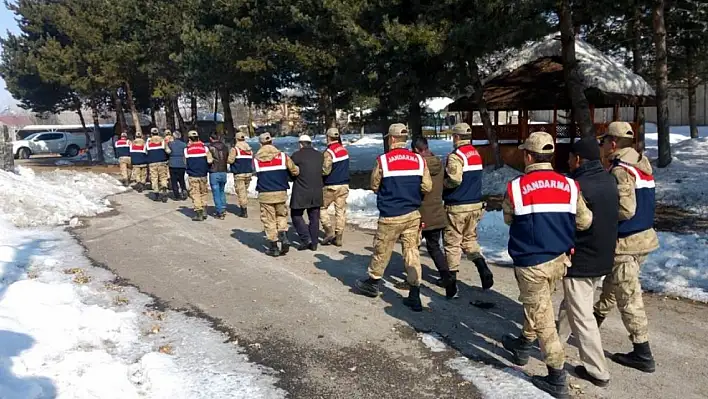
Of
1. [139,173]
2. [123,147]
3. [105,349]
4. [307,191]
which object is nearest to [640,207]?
[105,349]

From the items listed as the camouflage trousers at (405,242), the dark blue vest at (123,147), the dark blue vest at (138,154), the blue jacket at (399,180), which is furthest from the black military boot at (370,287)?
the dark blue vest at (123,147)

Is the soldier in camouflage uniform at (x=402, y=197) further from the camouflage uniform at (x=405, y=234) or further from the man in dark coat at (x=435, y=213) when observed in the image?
the man in dark coat at (x=435, y=213)

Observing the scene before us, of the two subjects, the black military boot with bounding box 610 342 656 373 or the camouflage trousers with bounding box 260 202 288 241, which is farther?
the camouflage trousers with bounding box 260 202 288 241

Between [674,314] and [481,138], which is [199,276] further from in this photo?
[481,138]

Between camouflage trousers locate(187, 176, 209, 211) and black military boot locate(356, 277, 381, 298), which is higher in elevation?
camouflage trousers locate(187, 176, 209, 211)

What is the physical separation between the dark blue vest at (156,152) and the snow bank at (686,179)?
507 inches

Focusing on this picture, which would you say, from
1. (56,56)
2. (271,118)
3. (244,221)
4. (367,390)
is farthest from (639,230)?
(271,118)

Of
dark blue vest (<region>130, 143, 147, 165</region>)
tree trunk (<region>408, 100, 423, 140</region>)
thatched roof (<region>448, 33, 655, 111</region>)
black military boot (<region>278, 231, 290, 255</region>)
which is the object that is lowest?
black military boot (<region>278, 231, 290, 255</region>)

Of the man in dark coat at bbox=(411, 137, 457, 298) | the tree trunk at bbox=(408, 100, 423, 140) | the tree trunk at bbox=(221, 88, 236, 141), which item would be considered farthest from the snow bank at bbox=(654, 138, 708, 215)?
the tree trunk at bbox=(221, 88, 236, 141)

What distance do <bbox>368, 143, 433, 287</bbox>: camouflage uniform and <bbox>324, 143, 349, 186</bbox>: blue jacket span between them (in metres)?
3.12

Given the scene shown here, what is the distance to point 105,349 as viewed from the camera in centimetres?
524

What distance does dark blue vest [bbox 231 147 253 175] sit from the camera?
505 inches

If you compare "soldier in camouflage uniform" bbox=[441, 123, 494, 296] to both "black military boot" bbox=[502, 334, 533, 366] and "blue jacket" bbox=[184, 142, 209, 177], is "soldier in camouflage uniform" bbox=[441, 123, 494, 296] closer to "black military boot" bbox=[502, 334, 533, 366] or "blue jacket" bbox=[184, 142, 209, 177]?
"black military boot" bbox=[502, 334, 533, 366]

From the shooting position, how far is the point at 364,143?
3662 cm
